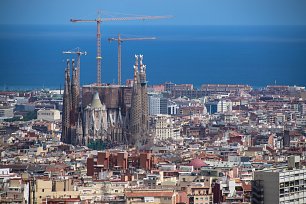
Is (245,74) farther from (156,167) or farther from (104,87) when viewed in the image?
(156,167)

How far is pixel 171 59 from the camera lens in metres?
143

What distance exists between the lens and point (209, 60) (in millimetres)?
143875

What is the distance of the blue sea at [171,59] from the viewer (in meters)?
109

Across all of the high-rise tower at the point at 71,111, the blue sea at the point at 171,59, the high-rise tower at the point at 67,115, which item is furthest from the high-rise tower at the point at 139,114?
the blue sea at the point at 171,59

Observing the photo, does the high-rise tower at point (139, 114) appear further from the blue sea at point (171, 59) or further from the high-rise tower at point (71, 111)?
the blue sea at point (171, 59)

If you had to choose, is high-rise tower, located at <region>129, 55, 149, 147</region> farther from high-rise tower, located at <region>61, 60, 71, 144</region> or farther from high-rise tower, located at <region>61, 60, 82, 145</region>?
high-rise tower, located at <region>61, 60, 71, 144</region>

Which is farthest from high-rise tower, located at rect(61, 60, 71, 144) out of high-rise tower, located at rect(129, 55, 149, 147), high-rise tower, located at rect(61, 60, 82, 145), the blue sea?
the blue sea

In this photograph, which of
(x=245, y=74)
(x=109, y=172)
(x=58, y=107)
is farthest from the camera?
(x=245, y=74)

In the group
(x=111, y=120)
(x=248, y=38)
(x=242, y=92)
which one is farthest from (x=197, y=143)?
(x=248, y=38)

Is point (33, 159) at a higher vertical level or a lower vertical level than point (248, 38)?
lower

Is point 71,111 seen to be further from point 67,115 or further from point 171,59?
point 171,59

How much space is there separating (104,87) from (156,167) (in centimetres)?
1638

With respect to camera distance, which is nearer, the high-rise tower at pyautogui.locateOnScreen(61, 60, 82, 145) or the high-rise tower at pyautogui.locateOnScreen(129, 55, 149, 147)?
the high-rise tower at pyautogui.locateOnScreen(129, 55, 149, 147)

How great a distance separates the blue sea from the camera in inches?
4296
